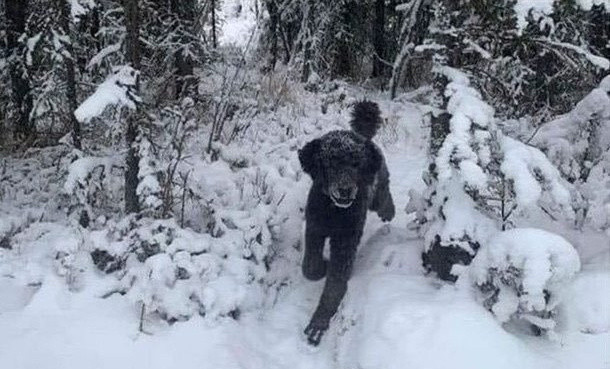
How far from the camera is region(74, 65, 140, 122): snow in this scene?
4.02m

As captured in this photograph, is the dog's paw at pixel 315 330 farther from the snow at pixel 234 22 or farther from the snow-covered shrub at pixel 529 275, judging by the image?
the snow at pixel 234 22

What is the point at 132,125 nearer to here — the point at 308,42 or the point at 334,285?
the point at 334,285

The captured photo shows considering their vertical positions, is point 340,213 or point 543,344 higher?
point 340,213

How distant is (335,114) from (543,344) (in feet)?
18.6

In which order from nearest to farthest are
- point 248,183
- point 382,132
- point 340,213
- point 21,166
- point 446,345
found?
point 446,345, point 340,213, point 248,183, point 21,166, point 382,132

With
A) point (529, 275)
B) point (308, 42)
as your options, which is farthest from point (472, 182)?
point (308, 42)

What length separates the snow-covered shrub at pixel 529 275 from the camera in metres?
3.51

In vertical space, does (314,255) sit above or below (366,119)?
below

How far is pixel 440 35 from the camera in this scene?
4.79 metres

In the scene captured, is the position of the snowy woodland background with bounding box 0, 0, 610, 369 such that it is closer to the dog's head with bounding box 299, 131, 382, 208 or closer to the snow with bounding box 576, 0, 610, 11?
the snow with bounding box 576, 0, 610, 11

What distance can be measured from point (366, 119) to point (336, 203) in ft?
4.27

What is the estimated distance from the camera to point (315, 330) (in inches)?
171

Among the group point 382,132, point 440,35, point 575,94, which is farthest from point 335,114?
point 440,35

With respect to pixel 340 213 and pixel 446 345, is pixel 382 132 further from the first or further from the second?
pixel 446 345
